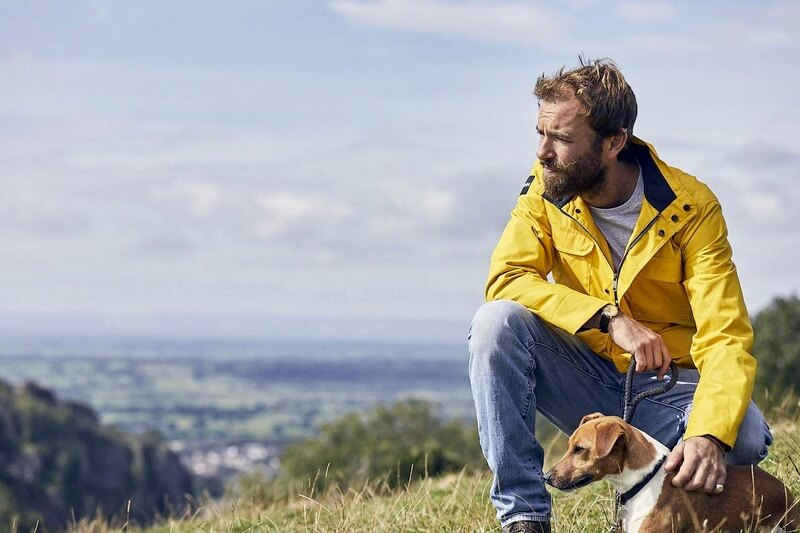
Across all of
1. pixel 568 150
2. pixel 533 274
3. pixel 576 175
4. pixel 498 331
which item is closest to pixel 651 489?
pixel 498 331

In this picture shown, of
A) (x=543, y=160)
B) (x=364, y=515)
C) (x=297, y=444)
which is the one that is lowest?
(x=297, y=444)

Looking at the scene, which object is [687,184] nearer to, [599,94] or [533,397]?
[599,94]

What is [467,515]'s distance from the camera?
5.48 meters

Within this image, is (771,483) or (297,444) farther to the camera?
(297,444)

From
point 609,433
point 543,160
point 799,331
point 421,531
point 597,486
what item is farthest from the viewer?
point 799,331

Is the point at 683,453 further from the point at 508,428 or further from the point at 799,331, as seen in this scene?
the point at 799,331

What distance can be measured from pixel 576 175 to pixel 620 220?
0.33 meters

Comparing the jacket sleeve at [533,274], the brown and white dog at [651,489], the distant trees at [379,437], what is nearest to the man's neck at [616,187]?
the jacket sleeve at [533,274]

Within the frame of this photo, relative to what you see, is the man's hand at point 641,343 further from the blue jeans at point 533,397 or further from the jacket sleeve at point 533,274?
the blue jeans at point 533,397

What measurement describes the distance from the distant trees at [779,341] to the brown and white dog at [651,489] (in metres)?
26.3

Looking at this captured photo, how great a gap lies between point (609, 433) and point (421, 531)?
1448 millimetres

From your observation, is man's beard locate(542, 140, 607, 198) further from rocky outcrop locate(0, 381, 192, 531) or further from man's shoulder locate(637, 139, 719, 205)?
rocky outcrop locate(0, 381, 192, 531)

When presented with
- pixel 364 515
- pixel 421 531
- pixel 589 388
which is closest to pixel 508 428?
pixel 589 388

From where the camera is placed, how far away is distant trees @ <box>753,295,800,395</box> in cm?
3056
